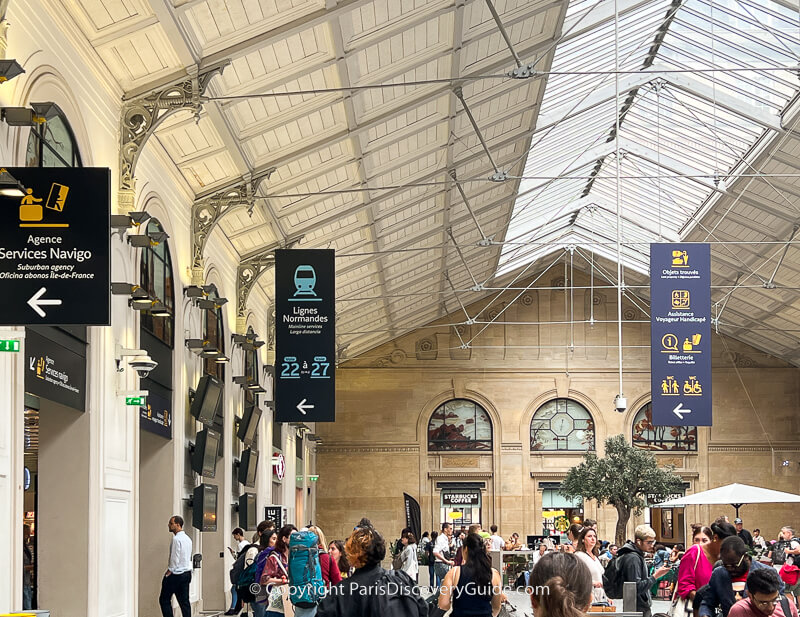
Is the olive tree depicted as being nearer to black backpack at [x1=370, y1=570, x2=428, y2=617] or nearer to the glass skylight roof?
the glass skylight roof

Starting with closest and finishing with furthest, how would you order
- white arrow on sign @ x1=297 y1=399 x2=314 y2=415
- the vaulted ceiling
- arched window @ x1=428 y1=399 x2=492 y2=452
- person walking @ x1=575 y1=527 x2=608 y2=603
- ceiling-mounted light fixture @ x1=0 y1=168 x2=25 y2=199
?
1. ceiling-mounted light fixture @ x1=0 y1=168 x2=25 y2=199
2. person walking @ x1=575 y1=527 x2=608 y2=603
3. the vaulted ceiling
4. white arrow on sign @ x1=297 y1=399 x2=314 y2=415
5. arched window @ x1=428 y1=399 x2=492 y2=452

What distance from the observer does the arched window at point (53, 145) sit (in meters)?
10.7

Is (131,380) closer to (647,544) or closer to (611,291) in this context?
(647,544)

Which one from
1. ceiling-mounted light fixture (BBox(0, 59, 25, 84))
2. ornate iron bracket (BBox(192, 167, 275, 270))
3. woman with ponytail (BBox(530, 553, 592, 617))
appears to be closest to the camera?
woman with ponytail (BBox(530, 553, 592, 617))

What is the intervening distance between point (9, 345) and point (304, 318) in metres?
8.40

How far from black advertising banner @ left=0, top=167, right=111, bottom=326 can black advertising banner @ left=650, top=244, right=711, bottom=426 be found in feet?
34.4

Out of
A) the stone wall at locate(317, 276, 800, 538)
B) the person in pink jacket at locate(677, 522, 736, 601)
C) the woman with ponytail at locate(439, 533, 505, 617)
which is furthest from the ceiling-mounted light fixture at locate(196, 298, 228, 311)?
the stone wall at locate(317, 276, 800, 538)

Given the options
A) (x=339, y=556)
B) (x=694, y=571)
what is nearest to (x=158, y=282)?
(x=339, y=556)

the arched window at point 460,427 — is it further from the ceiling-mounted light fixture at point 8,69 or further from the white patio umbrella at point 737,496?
the ceiling-mounted light fixture at point 8,69

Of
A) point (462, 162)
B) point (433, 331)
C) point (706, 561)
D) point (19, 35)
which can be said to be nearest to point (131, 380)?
point (19, 35)

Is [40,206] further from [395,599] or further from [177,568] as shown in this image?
[177,568]

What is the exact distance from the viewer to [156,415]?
52.5 ft

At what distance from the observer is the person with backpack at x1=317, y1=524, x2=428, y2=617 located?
5.65 metres

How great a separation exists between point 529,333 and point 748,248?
11.7 meters
